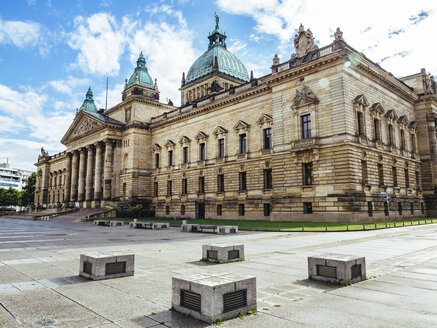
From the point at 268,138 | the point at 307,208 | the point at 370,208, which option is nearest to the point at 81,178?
the point at 268,138

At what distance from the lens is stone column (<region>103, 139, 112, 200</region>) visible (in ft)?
193

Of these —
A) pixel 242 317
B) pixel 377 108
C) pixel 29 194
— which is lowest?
pixel 242 317

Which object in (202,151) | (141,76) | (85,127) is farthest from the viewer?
(85,127)

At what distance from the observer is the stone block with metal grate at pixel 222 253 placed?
10586 mm

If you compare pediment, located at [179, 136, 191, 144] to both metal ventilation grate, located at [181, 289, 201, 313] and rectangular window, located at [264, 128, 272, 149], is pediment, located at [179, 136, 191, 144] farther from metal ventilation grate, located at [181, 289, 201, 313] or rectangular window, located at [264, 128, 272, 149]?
metal ventilation grate, located at [181, 289, 201, 313]

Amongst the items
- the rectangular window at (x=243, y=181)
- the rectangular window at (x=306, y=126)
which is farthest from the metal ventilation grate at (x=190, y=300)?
the rectangular window at (x=243, y=181)

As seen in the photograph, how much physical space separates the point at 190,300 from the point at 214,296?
602mm

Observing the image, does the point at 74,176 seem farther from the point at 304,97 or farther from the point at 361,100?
the point at 361,100

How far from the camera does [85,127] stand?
217 feet

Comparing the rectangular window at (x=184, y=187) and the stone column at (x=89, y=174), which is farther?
the stone column at (x=89, y=174)

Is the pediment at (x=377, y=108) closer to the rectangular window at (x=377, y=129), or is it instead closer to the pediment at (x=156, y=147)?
the rectangular window at (x=377, y=129)

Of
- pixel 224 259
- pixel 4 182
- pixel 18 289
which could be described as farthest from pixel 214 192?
pixel 4 182

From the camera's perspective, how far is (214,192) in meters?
46.0

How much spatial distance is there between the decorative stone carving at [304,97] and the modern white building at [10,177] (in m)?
162
